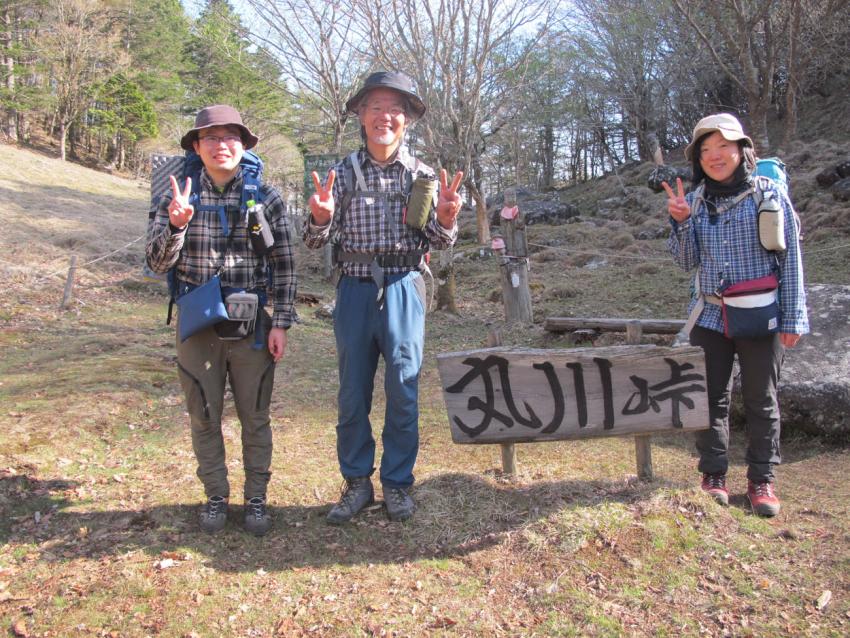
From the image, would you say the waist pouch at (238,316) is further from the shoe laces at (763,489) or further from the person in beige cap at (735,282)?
the shoe laces at (763,489)

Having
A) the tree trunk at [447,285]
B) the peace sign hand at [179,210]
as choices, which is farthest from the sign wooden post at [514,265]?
the peace sign hand at [179,210]

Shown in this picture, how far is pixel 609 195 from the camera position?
23.9m

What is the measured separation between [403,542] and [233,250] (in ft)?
5.43

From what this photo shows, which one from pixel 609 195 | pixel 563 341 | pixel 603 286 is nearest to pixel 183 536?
pixel 563 341

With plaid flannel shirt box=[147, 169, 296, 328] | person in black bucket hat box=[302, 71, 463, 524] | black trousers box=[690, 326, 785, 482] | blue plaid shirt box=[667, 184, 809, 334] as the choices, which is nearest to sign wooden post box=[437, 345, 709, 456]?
black trousers box=[690, 326, 785, 482]

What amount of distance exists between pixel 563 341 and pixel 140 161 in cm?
3619

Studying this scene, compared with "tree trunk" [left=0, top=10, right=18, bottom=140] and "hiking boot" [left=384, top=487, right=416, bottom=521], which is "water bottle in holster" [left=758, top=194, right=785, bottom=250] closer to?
"hiking boot" [left=384, top=487, right=416, bottom=521]

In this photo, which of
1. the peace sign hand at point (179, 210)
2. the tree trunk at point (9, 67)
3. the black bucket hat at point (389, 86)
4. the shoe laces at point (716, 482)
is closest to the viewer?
the peace sign hand at point (179, 210)

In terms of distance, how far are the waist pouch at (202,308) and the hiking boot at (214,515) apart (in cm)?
89

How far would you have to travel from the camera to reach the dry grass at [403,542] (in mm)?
2539

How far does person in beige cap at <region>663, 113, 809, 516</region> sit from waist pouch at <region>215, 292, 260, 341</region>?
2240mm

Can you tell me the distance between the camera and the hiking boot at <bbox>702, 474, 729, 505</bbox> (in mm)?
3418

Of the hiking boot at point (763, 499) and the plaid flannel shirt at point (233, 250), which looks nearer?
the plaid flannel shirt at point (233, 250)

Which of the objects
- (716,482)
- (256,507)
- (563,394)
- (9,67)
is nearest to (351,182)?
(563,394)
